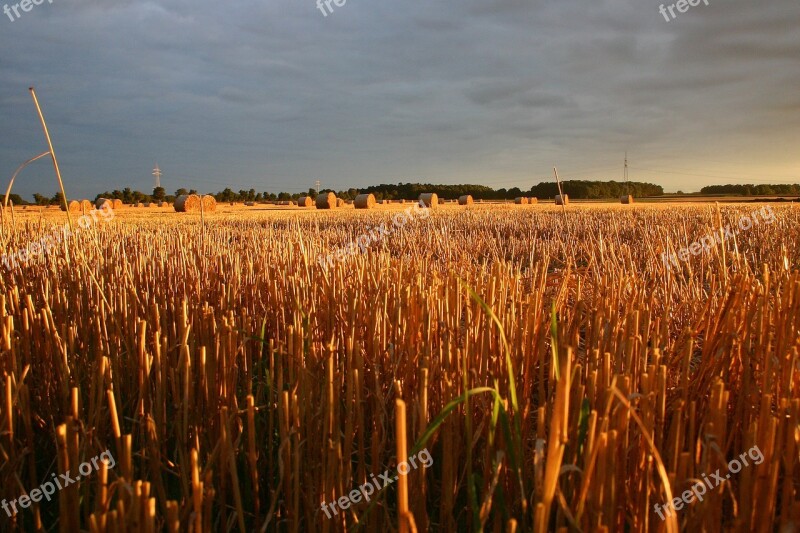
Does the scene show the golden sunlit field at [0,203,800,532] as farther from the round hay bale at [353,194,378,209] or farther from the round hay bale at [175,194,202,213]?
the round hay bale at [353,194,378,209]

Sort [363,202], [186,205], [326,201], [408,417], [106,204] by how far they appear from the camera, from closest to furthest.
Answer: [408,417] → [106,204] → [186,205] → [363,202] → [326,201]

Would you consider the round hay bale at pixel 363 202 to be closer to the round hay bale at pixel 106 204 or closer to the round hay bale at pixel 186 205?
the round hay bale at pixel 186 205

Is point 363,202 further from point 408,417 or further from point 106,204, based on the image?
point 408,417

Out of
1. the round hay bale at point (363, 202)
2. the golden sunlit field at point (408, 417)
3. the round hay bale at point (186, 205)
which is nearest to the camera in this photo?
the golden sunlit field at point (408, 417)

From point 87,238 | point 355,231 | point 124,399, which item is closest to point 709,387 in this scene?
point 124,399

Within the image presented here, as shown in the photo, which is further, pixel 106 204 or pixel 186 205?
pixel 186 205

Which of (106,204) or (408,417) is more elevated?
(106,204)

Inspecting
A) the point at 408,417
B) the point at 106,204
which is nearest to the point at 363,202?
the point at 106,204

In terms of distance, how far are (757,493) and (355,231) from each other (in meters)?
9.65

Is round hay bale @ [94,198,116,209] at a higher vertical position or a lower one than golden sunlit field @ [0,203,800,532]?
higher

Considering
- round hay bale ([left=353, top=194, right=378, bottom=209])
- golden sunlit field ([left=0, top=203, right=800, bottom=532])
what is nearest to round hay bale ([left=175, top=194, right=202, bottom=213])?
round hay bale ([left=353, top=194, right=378, bottom=209])

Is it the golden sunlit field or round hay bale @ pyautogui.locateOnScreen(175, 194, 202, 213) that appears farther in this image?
round hay bale @ pyautogui.locateOnScreen(175, 194, 202, 213)

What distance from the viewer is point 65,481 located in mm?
1165

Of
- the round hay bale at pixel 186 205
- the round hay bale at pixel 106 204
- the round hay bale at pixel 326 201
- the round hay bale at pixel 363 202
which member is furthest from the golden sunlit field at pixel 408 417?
the round hay bale at pixel 326 201
